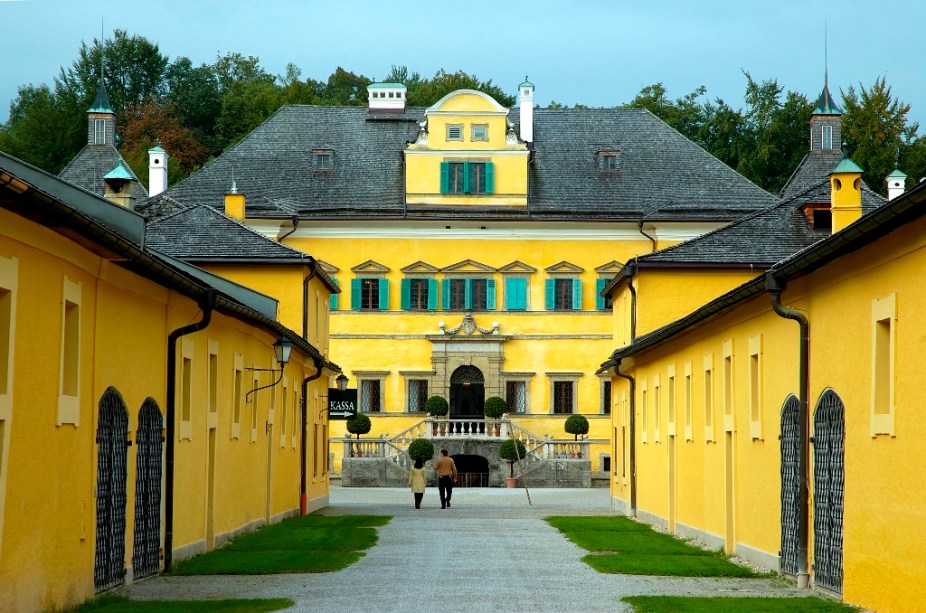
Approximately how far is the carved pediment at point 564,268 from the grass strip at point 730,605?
147 feet

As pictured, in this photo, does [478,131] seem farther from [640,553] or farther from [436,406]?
[640,553]

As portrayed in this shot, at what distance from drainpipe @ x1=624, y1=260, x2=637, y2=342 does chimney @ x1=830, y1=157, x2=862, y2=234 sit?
6928 mm

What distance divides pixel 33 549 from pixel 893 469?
24.4ft

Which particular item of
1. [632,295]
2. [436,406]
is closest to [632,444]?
[632,295]

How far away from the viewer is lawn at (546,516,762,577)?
19.2m

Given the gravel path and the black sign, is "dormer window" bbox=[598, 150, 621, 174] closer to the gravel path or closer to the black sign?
the black sign

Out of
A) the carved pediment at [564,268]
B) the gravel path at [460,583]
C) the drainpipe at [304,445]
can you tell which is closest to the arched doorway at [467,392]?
the carved pediment at [564,268]

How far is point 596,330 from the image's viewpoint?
2394 inches

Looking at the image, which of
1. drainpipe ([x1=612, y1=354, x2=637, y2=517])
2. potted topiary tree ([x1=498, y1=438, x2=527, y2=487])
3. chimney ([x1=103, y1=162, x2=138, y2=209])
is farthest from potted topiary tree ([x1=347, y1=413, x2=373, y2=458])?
chimney ([x1=103, y1=162, x2=138, y2=209])

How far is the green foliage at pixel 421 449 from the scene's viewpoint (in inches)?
2112

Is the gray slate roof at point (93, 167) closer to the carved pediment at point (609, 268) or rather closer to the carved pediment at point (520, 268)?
the carved pediment at point (520, 268)

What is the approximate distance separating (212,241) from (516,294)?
24.1m

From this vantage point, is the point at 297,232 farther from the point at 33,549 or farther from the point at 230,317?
the point at 33,549

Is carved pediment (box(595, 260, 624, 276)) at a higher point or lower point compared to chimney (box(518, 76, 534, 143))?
lower
